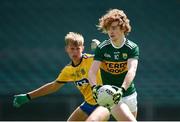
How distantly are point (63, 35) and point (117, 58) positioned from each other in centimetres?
455

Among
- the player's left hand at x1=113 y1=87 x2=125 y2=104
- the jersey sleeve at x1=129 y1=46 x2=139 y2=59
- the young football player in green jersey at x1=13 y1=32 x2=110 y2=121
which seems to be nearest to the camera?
the player's left hand at x1=113 y1=87 x2=125 y2=104

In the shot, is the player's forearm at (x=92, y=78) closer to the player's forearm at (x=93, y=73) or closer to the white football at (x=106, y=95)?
the player's forearm at (x=93, y=73)

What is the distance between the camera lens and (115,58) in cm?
587

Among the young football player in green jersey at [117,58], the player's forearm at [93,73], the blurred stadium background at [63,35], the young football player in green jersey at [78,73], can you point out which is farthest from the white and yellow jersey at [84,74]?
the blurred stadium background at [63,35]

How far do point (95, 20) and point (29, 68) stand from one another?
126 cm

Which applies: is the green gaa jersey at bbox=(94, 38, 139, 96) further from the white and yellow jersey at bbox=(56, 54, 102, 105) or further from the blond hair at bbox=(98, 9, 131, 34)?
the white and yellow jersey at bbox=(56, 54, 102, 105)

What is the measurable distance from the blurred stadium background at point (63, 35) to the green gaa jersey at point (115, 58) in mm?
4126

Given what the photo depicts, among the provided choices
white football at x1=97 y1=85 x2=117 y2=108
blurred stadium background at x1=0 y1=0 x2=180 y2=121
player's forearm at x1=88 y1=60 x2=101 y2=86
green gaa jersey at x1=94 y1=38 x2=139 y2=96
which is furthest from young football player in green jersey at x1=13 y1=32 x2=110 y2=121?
blurred stadium background at x1=0 y1=0 x2=180 y2=121

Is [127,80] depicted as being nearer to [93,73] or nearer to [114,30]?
[93,73]

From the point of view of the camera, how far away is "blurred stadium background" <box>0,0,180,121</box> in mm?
10227

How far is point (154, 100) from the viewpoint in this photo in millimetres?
9961

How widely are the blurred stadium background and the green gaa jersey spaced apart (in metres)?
4.13

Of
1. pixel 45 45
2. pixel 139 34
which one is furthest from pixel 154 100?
pixel 45 45

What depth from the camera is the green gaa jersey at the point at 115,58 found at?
5852 mm
